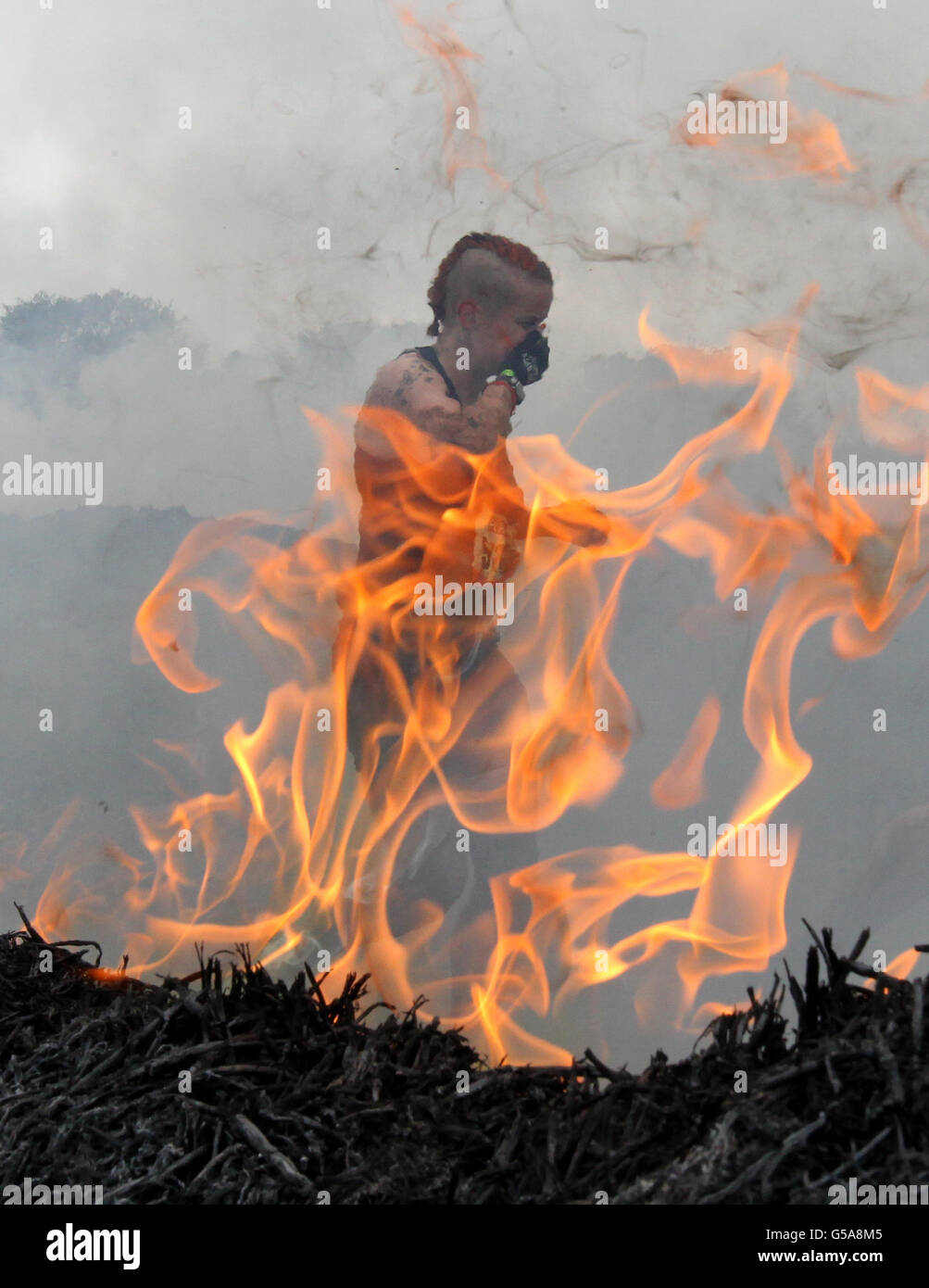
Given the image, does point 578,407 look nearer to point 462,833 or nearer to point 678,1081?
point 462,833

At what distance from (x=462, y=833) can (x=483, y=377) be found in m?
2.10

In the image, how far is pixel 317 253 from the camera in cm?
493

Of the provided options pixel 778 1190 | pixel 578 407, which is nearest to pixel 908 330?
pixel 578 407
